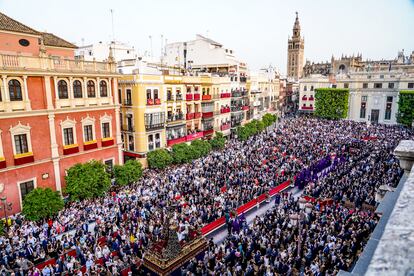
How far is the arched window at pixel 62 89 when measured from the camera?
901 inches

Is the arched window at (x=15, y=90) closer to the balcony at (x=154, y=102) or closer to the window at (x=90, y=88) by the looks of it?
the window at (x=90, y=88)

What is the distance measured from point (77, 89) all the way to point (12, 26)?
6421 millimetres

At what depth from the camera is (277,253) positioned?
48.0 ft

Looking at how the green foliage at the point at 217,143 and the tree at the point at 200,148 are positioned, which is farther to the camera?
the green foliage at the point at 217,143

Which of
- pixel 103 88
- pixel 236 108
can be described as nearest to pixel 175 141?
pixel 103 88

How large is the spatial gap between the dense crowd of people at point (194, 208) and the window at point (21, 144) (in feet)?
16.3

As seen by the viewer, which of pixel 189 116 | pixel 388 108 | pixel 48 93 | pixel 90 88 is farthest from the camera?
pixel 388 108

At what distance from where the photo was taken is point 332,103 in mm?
63656

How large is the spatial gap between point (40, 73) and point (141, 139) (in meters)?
11.7

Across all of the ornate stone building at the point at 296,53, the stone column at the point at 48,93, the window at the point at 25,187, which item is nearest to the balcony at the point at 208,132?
the stone column at the point at 48,93

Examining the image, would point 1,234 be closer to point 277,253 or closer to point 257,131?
point 277,253

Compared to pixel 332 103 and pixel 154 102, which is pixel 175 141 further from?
pixel 332 103

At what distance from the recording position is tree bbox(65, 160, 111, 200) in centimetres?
2070

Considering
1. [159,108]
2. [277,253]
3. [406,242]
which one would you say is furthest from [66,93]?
[406,242]
